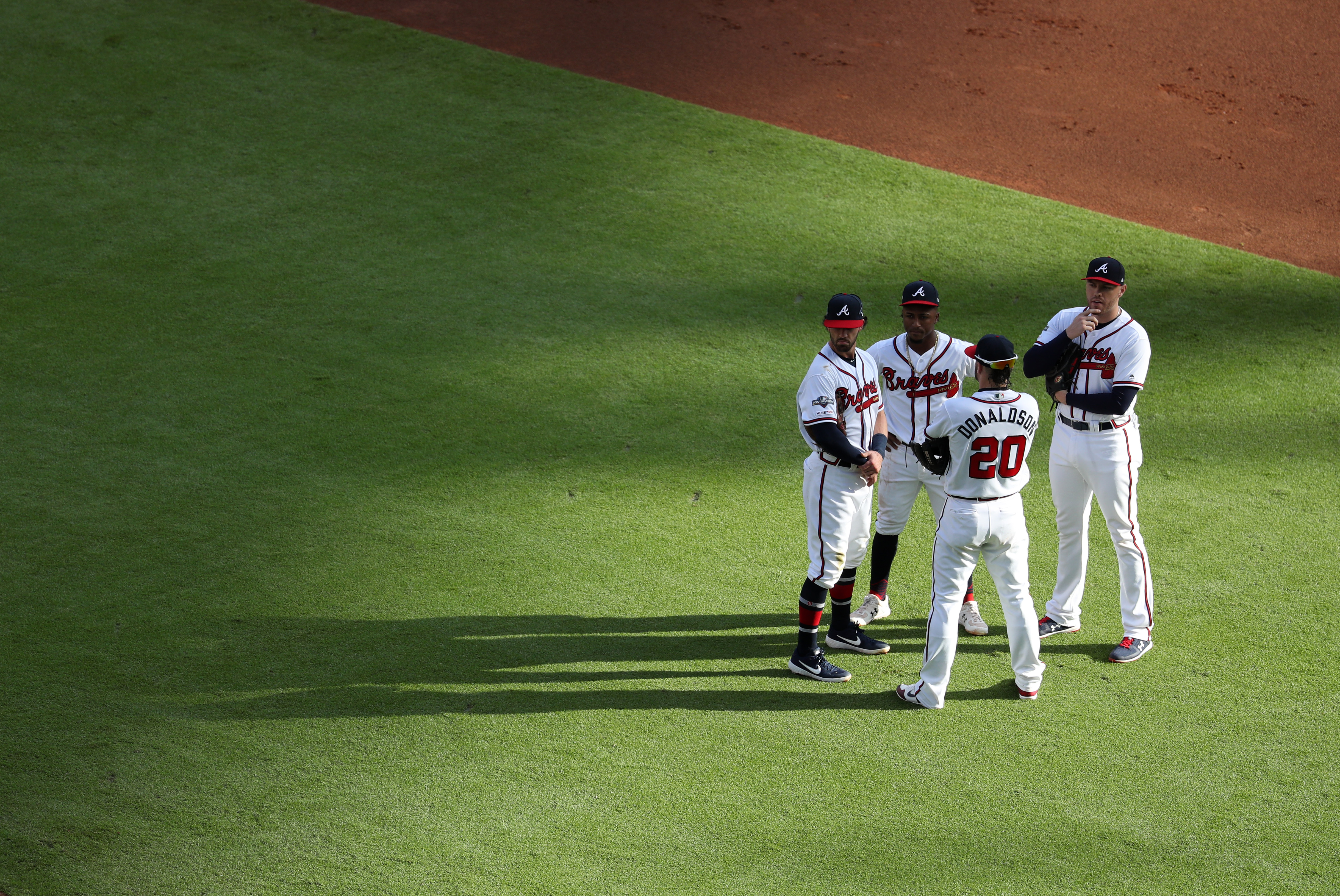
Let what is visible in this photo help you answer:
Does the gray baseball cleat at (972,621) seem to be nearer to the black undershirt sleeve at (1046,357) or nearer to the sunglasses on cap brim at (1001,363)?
the black undershirt sleeve at (1046,357)

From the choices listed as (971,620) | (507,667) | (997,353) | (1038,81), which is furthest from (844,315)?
(1038,81)

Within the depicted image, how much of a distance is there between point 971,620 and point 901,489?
2.30ft

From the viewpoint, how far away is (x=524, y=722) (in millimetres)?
4531

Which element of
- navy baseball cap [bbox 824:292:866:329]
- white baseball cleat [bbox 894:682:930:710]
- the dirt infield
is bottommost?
white baseball cleat [bbox 894:682:930:710]

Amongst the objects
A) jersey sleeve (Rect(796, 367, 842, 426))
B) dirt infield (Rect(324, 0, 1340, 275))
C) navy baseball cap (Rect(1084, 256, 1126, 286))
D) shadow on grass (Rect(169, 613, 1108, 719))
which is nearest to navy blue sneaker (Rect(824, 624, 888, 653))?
shadow on grass (Rect(169, 613, 1108, 719))

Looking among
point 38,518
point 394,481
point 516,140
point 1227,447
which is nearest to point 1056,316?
point 1227,447

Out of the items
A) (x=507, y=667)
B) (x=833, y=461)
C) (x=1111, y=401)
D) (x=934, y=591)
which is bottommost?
(x=507, y=667)

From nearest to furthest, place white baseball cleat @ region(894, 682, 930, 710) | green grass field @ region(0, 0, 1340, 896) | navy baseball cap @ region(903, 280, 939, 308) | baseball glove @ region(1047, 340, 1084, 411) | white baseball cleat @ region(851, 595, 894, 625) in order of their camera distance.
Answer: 1. green grass field @ region(0, 0, 1340, 896)
2. white baseball cleat @ region(894, 682, 930, 710)
3. navy baseball cap @ region(903, 280, 939, 308)
4. baseball glove @ region(1047, 340, 1084, 411)
5. white baseball cleat @ region(851, 595, 894, 625)

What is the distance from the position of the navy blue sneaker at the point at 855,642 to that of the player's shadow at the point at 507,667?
0.05m

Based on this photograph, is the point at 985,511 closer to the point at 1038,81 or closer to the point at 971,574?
the point at 971,574

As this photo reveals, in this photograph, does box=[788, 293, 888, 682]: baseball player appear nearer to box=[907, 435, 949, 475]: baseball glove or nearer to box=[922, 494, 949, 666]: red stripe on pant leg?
box=[907, 435, 949, 475]: baseball glove

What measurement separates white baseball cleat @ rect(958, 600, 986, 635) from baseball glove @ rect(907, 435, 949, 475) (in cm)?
96

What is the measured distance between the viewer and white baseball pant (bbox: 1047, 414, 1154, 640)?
15.7 ft

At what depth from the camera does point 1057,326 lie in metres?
4.97
